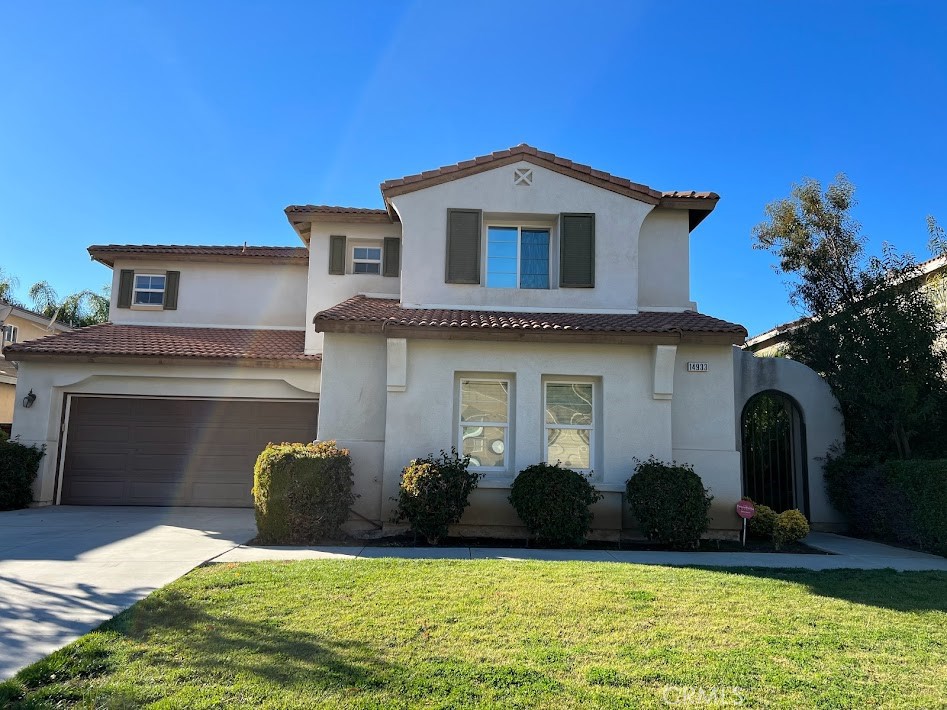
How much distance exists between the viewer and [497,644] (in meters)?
5.02

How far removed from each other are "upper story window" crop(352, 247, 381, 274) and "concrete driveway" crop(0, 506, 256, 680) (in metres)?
5.73

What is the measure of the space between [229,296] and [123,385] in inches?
139

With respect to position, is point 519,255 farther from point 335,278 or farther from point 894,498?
point 894,498

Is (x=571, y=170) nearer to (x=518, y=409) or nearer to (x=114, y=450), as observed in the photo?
(x=518, y=409)

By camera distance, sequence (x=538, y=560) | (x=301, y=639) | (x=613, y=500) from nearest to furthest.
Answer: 1. (x=301, y=639)
2. (x=538, y=560)
3. (x=613, y=500)

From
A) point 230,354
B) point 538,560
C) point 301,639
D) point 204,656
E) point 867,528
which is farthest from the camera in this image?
point 230,354

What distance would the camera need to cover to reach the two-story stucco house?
1087cm

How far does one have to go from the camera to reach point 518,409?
10.9m

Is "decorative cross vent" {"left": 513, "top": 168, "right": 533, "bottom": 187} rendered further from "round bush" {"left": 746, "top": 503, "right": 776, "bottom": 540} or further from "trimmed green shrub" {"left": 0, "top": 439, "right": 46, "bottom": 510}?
"trimmed green shrub" {"left": 0, "top": 439, "right": 46, "bottom": 510}

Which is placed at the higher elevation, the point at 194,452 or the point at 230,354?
the point at 230,354

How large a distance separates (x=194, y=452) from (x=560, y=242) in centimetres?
887

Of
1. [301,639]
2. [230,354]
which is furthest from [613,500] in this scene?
[230,354]

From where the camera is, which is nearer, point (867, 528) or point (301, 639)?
point (301, 639)

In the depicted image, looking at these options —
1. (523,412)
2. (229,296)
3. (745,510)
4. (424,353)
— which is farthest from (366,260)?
(745,510)
